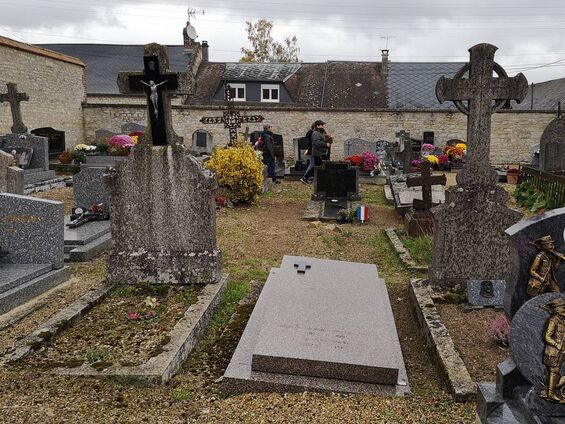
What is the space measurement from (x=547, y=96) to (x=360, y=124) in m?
14.6

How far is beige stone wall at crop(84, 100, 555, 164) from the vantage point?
25.3 m

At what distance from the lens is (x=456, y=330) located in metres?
4.57

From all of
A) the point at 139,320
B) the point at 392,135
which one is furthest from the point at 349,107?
the point at 139,320

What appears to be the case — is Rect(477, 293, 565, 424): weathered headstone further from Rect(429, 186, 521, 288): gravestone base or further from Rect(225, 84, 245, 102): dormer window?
Rect(225, 84, 245, 102): dormer window

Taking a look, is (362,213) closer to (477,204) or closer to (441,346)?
(477,204)

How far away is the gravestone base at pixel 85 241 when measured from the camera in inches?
275

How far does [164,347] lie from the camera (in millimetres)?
4062

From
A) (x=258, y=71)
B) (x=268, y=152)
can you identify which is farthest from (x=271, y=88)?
(x=268, y=152)

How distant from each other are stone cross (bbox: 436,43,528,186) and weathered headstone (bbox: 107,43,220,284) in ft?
9.13

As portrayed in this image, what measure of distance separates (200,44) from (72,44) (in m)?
11.1

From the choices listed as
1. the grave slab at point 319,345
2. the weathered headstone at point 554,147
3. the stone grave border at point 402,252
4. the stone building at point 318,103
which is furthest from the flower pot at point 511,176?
the grave slab at point 319,345

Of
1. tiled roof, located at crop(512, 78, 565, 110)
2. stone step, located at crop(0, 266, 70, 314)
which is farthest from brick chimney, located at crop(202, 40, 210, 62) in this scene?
stone step, located at crop(0, 266, 70, 314)

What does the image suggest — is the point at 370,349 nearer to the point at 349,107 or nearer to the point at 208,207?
the point at 208,207

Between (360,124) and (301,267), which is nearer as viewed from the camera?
(301,267)
